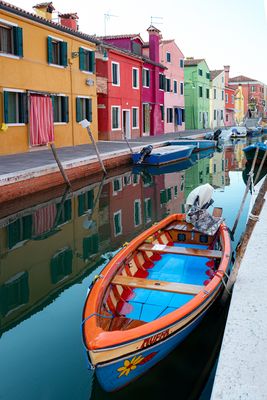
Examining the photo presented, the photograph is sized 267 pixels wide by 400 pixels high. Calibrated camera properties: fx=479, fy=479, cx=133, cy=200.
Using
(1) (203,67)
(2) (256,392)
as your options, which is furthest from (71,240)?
(1) (203,67)

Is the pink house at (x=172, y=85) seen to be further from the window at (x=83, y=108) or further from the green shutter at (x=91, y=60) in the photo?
the window at (x=83, y=108)

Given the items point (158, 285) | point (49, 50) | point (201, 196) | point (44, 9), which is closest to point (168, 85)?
point (44, 9)

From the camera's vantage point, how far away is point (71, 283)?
7.36 metres

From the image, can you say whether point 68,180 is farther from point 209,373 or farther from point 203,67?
point 203,67

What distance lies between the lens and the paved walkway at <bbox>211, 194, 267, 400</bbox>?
3308 mm

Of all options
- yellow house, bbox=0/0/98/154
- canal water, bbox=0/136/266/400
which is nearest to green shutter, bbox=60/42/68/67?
yellow house, bbox=0/0/98/154

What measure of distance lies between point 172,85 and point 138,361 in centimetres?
3683

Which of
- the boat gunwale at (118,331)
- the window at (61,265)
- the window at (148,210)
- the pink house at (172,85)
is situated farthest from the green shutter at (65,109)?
the boat gunwale at (118,331)

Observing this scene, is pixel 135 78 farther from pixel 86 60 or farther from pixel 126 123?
pixel 86 60

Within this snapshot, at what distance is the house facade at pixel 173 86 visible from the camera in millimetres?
37469

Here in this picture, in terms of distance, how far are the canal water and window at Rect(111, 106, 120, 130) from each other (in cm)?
986

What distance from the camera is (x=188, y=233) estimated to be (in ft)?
23.9

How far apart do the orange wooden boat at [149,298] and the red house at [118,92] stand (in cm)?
1946

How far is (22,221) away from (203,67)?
40.8 m
